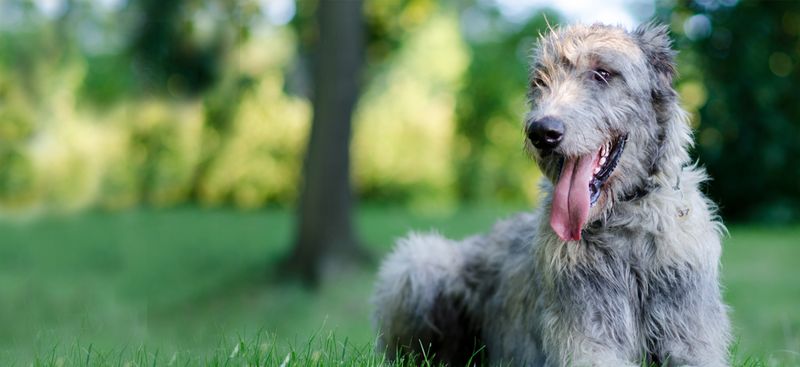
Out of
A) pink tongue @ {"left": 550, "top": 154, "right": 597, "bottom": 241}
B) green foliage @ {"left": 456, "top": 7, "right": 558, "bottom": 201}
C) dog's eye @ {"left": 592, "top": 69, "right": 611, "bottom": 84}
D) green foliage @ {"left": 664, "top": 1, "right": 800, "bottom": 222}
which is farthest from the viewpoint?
green foliage @ {"left": 456, "top": 7, "right": 558, "bottom": 201}

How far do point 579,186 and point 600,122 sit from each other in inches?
12.9

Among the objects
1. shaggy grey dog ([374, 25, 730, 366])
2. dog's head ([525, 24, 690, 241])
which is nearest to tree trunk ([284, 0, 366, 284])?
shaggy grey dog ([374, 25, 730, 366])

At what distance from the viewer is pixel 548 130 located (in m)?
4.11

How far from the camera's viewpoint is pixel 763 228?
17.4 m

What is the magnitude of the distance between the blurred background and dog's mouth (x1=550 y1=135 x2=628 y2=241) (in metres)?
0.68

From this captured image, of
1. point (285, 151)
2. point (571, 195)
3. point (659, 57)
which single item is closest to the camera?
point (571, 195)

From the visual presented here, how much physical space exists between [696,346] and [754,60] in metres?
15.3

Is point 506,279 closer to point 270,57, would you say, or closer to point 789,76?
point 789,76

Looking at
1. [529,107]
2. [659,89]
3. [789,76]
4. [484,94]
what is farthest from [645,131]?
[484,94]

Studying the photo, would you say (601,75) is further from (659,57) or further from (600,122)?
(659,57)

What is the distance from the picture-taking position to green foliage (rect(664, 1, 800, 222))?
1800 cm

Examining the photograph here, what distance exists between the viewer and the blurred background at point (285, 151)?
12.0 m

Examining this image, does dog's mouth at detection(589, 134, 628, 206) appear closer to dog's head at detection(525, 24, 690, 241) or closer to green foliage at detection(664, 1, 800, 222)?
dog's head at detection(525, 24, 690, 241)

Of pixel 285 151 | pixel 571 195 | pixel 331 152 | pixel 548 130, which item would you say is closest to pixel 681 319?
pixel 571 195
